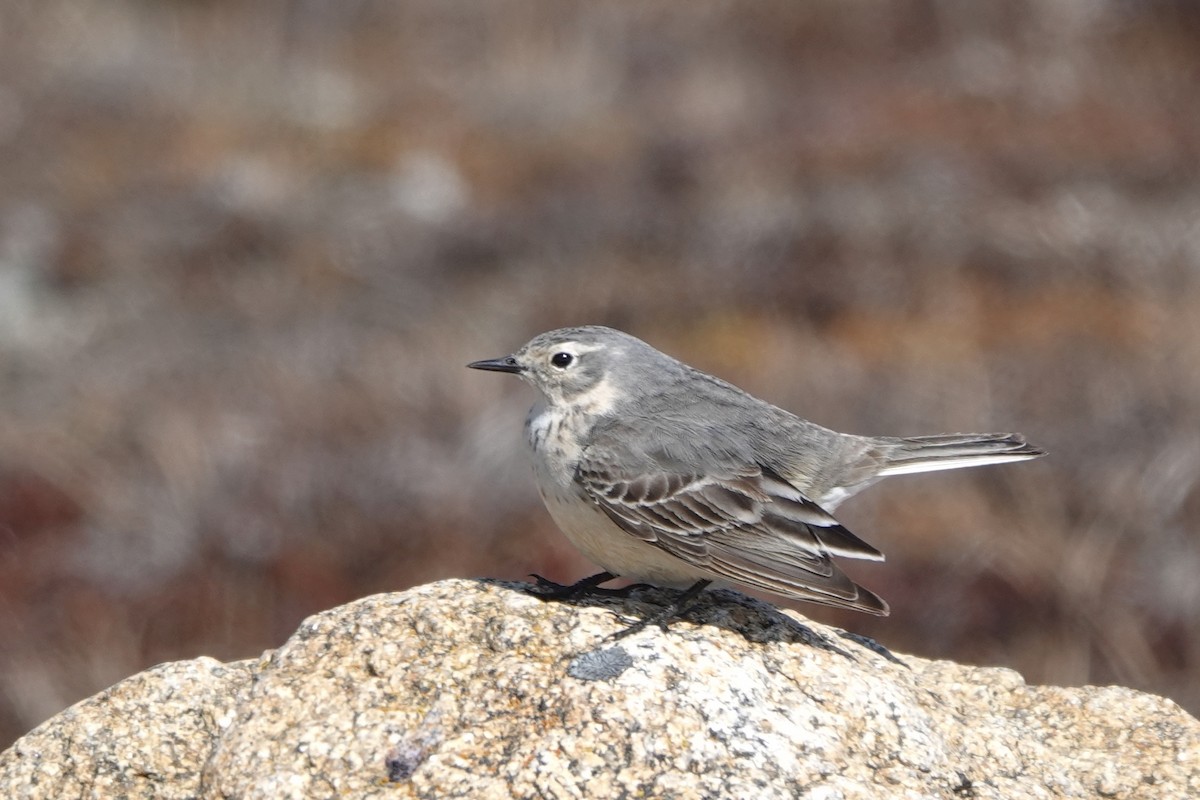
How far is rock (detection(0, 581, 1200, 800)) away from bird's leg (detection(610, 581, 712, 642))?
0.18 ft

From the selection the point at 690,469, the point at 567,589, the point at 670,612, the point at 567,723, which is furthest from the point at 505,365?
the point at 567,723

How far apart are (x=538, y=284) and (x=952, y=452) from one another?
14256 millimetres

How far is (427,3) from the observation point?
31.3m

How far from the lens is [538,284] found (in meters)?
20.9

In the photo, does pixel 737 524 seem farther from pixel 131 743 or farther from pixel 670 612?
pixel 131 743

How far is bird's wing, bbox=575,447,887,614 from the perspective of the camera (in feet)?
20.0

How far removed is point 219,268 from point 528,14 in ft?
35.8

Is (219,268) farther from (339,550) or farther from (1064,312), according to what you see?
(1064,312)

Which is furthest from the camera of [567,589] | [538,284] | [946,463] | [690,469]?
[538,284]

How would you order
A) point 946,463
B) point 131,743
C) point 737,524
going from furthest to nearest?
1. point 946,463
2. point 737,524
3. point 131,743

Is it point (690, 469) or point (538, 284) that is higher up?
point (690, 469)

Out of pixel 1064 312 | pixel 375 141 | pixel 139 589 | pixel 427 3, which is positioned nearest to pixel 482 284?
pixel 375 141

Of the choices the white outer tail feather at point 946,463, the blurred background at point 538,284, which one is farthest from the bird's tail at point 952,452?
the blurred background at point 538,284

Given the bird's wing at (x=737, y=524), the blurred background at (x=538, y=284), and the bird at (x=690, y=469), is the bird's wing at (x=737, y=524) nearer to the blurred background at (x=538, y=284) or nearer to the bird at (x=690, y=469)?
the bird at (x=690, y=469)
